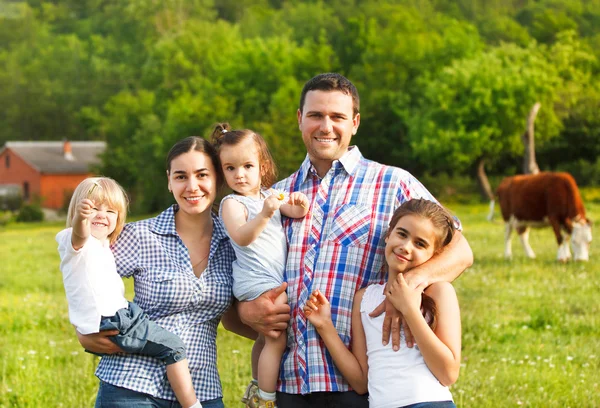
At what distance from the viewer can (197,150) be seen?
13.7 ft

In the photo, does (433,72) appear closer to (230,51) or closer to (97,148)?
(230,51)

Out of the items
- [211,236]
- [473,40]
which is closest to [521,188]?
[211,236]

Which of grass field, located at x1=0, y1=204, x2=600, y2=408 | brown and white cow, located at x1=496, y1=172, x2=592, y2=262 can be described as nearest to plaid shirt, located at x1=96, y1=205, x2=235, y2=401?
grass field, located at x1=0, y1=204, x2=600, y2=408

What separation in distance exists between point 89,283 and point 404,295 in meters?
1.44

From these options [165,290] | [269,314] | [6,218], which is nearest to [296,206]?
[269,314]

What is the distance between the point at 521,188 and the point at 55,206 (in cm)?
6335

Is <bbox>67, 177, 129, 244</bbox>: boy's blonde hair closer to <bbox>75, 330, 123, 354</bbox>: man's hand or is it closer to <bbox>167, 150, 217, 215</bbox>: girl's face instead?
<bbox>167, 150, 217, 215</bbox>: girl's face

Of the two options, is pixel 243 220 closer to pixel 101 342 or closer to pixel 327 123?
pixel 327 123

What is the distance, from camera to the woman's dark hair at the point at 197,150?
13.6 ft

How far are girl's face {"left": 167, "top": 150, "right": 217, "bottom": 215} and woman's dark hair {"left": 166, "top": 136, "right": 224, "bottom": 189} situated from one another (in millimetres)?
21

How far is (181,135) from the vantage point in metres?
59.2

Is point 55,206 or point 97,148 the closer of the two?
point 55,206

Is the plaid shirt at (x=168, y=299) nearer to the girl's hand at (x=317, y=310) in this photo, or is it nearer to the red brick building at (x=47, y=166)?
the girl's hand at (x=317, y=310)

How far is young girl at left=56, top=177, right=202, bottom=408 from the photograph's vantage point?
377cm
